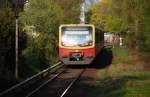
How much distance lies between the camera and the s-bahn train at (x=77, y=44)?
30.9 metres

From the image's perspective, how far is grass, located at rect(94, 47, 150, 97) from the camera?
18828 millimetres

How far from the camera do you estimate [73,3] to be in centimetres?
5575

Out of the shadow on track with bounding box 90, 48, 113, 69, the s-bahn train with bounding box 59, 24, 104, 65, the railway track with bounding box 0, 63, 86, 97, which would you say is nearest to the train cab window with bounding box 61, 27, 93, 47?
the s-bahn train with bounding box 59, 24, 104, 65

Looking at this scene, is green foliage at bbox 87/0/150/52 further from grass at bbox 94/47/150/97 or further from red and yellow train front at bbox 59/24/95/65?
red and yellow train front at bbox 59/24/95/65

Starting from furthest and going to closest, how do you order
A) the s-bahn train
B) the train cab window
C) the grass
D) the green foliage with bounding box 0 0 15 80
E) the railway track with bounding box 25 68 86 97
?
1. the train cab window
2. the s-bahn train
3. the green foliage with bounding box 0 0 15 80
4. the railway track with bounding box 25 68 86 97
5. the grass

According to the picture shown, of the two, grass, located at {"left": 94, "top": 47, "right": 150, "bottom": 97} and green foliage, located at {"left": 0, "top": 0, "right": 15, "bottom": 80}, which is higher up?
green foliage, located at {"left": 0, "top": 0, "right": 15, "bottom": 80}

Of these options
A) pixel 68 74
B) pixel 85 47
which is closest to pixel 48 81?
pixel 68 74

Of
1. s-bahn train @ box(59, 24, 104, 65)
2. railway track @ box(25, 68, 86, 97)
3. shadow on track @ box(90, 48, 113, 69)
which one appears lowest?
railway track @ box(25, 68, 86, 97)

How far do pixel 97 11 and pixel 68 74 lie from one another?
5619cm

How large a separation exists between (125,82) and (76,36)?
9.64 m

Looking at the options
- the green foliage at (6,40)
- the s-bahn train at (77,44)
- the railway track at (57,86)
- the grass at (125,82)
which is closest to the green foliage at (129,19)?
the grass at (125,82)

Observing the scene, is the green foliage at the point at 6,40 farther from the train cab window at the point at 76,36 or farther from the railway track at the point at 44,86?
the train cab window at the point at 76,36

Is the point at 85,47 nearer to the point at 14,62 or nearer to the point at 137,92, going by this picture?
the point at 14,62

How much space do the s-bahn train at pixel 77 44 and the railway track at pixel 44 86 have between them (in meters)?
2.69
